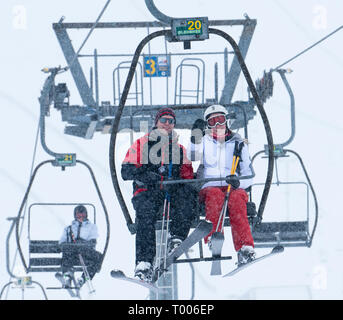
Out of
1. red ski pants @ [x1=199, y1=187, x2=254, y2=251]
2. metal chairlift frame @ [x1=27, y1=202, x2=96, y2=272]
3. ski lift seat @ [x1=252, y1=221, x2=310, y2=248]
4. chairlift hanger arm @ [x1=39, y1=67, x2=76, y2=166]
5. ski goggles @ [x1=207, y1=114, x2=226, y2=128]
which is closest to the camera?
red ski pants @ [x1=199, y1=187, x2=254, y2=251]

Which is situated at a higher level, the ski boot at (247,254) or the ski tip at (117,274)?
the ski boot at (247,254)

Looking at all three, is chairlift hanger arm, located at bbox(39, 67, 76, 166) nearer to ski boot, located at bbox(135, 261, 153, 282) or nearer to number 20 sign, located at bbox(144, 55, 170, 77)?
number 20 sign, located at bbox(144, 55, 170, 77)

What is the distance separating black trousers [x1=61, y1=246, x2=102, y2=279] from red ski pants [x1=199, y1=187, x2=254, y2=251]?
401 cm

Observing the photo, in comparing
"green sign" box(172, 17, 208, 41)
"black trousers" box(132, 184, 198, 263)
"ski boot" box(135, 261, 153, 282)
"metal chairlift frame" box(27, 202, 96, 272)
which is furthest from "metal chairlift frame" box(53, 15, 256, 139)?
"green sign" box(172, 17, 208, 41)

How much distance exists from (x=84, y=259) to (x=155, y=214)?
4178 millimetres

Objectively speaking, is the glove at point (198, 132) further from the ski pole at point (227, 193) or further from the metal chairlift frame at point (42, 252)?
the metal chairlift frame at point (42, 252)

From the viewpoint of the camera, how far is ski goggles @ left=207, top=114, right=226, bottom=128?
5914 mm

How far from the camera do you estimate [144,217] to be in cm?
577

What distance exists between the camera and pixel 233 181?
572 centimetres

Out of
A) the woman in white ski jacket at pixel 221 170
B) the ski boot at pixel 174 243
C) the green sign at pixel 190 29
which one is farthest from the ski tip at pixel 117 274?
the green sign at pixel 190 29

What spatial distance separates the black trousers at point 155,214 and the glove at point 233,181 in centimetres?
33

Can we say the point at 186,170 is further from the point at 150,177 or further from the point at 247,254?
the point at 247,254

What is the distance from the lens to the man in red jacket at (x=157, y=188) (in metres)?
5.71
